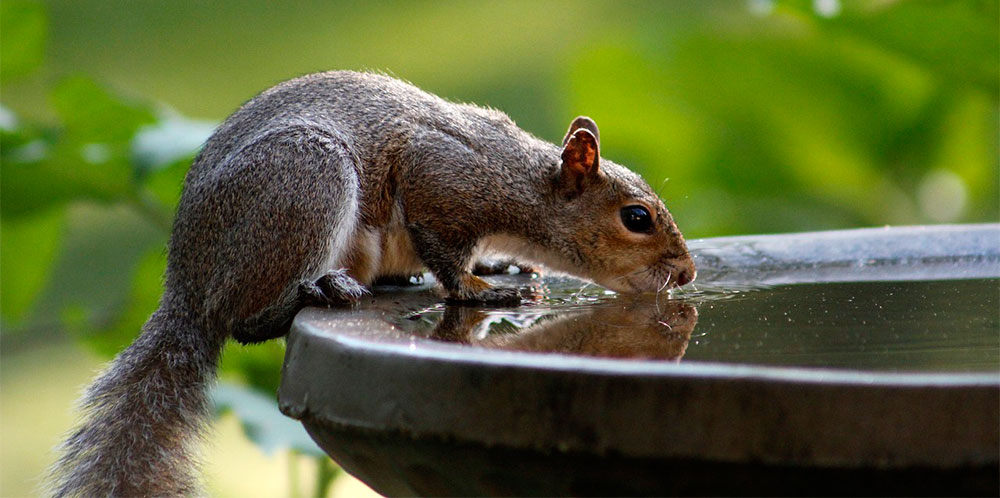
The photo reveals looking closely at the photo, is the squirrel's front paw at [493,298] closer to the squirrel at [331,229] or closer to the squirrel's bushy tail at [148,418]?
the squirrel at [331,229]

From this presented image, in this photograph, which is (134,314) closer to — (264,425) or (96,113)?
(96,113)

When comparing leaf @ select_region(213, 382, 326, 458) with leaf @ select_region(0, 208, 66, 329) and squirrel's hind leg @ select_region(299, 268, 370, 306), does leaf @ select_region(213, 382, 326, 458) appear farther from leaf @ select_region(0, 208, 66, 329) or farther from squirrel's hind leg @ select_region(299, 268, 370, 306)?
leaf @ select_region(0, 208, 66, 329)

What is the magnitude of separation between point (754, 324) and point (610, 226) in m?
0.62

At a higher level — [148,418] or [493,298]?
[493,298]

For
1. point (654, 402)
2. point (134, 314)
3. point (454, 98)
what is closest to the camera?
point (654, 402)

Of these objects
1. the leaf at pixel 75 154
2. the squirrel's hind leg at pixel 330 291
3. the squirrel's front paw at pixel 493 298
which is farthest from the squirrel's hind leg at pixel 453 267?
the leaf at pixel 75 154

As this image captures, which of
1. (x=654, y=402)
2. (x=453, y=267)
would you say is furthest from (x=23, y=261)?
(x=654, y=402)

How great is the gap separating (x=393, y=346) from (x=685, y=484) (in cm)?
31

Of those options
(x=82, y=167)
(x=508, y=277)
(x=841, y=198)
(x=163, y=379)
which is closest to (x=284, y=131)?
(x=163, y=379)

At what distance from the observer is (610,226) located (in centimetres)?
213

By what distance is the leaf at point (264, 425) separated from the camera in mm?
2131

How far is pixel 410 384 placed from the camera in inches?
42.0

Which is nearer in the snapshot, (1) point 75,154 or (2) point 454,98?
(1) point 75,154

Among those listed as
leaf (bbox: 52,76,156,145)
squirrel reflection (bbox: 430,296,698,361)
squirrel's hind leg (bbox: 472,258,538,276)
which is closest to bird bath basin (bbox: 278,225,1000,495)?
squirrel reflection (bbox: 430,296,698,361)
